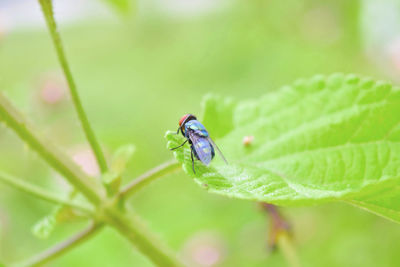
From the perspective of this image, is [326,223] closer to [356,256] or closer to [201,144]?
[356,256]

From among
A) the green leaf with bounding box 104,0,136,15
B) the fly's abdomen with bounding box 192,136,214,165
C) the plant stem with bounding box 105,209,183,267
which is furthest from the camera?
the green leaf with bounding box 104,0,136,15

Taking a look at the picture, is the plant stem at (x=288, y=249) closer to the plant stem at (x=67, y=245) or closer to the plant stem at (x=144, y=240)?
the plant stem at (x=144, y=240)

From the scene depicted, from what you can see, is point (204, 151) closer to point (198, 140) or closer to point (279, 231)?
point (198, 140)

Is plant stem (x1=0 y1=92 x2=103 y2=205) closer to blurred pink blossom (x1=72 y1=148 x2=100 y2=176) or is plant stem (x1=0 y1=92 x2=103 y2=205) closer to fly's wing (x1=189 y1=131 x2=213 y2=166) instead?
fly's wing (x1=189 y1=131 x2=213 y2=166)

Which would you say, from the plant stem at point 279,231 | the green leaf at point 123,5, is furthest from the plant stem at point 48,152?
the green leaf at point 123,5

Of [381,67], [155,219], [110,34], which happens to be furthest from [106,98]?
[381,67]

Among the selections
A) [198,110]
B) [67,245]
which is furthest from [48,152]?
[198,110]

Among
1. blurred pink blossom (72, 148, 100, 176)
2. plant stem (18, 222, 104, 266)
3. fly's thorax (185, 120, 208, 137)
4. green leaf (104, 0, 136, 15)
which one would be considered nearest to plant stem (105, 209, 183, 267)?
plant stem (18, 222, 104, 266)
